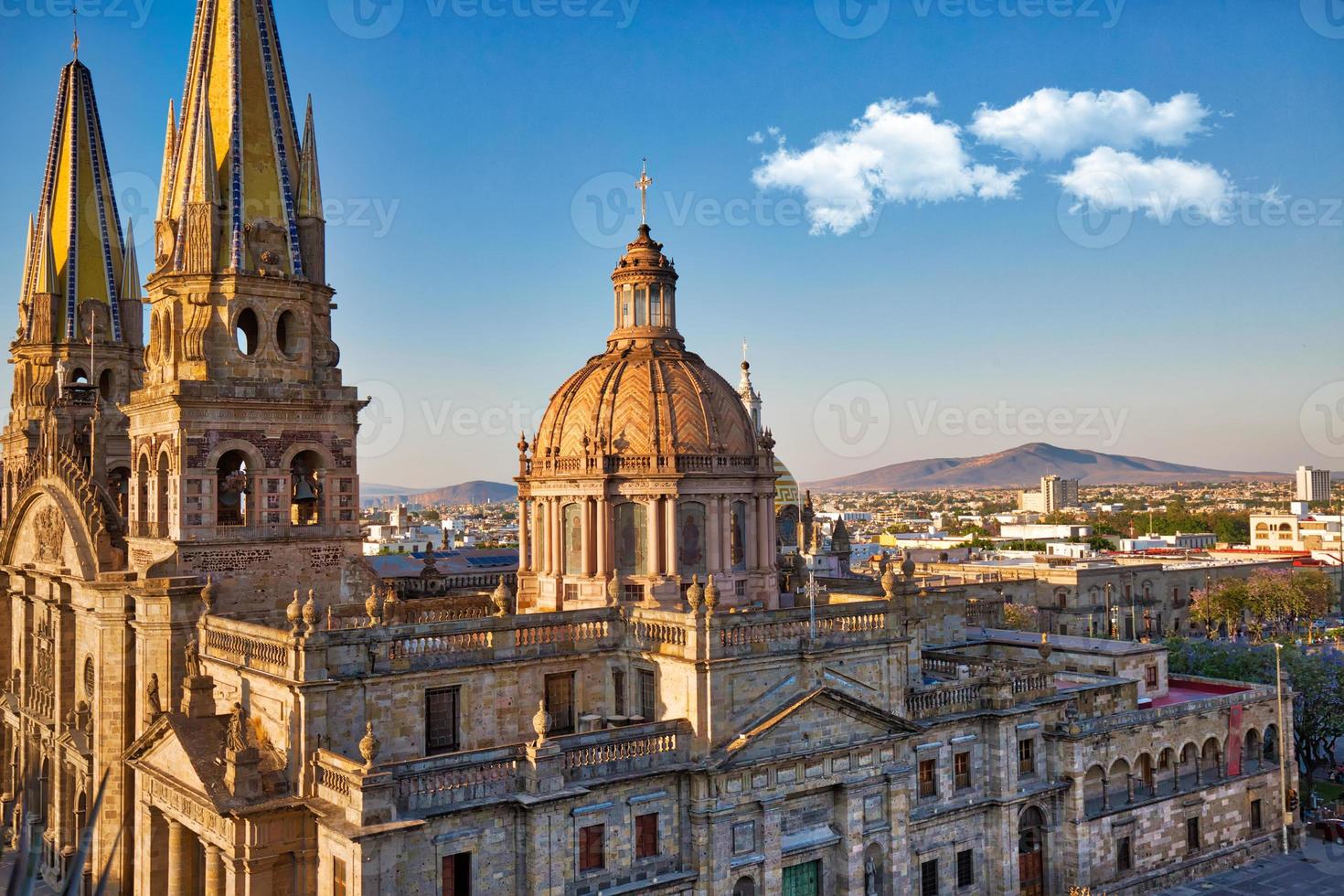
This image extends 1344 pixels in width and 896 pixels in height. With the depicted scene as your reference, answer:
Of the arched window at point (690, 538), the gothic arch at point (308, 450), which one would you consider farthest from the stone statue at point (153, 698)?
the arched window at point (690, 538)

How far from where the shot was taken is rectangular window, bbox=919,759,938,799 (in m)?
35.1

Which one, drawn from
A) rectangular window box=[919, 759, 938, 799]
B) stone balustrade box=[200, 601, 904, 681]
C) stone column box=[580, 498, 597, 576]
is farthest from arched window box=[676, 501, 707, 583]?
rectangular window box=[919, 759, 938, 799]

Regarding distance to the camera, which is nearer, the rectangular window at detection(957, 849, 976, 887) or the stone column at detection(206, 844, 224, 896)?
the stone column at detection(206, 844, 224, 896)

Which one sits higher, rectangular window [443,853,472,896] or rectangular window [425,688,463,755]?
rectangular window [425,688,463,755]

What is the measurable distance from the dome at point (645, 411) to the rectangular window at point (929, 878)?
14.8 metres

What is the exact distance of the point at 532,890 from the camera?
2664 cm

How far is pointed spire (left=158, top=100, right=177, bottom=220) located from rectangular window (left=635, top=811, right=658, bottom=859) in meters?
26.1

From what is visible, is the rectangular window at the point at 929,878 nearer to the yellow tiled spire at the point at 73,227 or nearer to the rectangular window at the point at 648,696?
the rectangular window at the point at 648,696

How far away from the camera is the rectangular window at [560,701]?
104ft

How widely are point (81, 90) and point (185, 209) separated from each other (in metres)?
22.9

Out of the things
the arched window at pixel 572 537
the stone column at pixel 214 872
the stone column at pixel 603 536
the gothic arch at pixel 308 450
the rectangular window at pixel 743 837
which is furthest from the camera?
the arched window at pixel 572 537

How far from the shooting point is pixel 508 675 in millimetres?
30672

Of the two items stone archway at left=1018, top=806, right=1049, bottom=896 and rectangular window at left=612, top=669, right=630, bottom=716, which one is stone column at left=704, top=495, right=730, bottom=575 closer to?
rectangular window at left=612, top=669, right=630, bottom=716

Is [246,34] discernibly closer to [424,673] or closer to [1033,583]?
[424,673]
